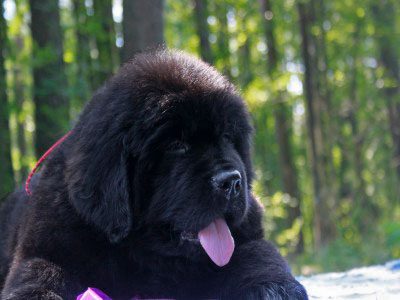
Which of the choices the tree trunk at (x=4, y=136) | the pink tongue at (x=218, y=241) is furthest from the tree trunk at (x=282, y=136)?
the pink tongue at (x=218, y=241)

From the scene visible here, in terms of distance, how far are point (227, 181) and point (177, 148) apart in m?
0.35

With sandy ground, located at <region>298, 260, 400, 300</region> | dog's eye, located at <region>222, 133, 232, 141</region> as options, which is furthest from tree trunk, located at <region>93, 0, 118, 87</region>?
dog's eye, located at <region>222, 133, 232, 141</region>

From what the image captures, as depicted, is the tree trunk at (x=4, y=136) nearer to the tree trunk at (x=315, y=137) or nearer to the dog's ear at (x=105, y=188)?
the dog's ear at (x=105, y=188)

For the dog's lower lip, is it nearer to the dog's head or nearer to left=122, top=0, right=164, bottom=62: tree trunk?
the dog's head

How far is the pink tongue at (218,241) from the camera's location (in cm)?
275

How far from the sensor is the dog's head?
2.73m

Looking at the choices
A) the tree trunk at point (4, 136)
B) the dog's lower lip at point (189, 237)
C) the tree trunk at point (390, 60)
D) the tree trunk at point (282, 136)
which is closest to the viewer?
the dog's lower lip at point (189, 237)

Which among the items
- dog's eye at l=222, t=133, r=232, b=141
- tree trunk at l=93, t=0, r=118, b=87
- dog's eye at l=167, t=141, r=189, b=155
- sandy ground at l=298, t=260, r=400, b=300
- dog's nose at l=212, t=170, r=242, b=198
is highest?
tree trunk at l=93, t=0, r=118, b=87

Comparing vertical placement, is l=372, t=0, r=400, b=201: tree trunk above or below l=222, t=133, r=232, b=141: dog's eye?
above

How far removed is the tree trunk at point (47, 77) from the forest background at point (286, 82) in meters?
0.02

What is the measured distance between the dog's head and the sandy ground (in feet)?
2.83

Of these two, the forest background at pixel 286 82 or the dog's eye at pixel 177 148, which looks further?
the forest background at pixel 286 82

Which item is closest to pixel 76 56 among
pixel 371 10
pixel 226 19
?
→ pixel 226 19

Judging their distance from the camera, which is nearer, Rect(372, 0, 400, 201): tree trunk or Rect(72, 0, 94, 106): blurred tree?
Rect(72, 0, 94, 106): blurred tree
